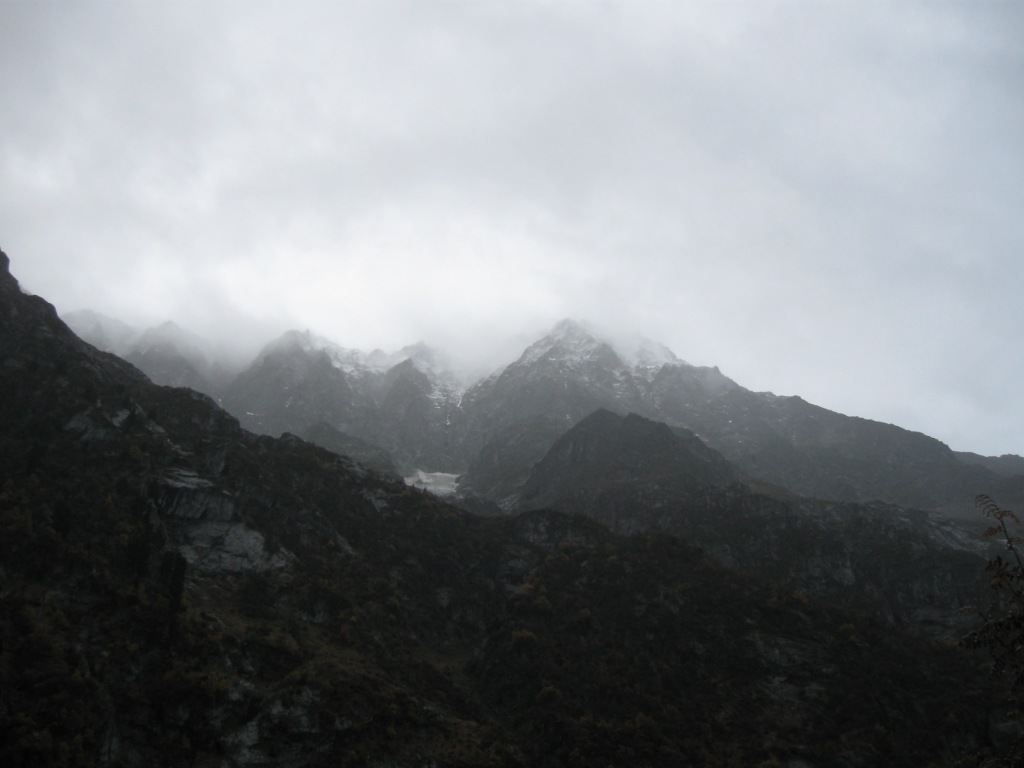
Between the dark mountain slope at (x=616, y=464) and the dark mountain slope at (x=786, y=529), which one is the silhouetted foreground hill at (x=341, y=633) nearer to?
the dark mountain slope at (x=786, y=529)

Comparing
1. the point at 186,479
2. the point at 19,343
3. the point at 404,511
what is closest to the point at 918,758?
the point at 404,511

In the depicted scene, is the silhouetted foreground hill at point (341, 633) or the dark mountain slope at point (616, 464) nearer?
the silhouetted foreground hill at point (341, 633)

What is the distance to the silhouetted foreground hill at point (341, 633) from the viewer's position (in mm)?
61906

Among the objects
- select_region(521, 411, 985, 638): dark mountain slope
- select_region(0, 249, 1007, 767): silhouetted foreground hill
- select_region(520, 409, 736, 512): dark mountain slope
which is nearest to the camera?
select_region(0, 249, 1007, 767): silhouetted foreground hill

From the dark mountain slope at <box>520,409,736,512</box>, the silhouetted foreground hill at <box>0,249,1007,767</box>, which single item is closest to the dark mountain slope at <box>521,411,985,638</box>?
the dark mountain slope at <box>520,409,736,512</box>

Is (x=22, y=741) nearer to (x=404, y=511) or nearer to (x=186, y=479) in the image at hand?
(x=186, y=479)

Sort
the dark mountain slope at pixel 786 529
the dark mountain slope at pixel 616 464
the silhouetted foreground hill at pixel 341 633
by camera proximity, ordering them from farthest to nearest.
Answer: the dark mountain slope at pixel 616 464 < the dark mountain slope at pixel 786 529 < the silhouetted foreground hill at pixel 341 633

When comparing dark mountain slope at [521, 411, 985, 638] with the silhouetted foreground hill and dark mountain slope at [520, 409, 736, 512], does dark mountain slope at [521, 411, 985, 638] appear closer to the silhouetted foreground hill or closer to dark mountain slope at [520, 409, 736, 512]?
dark mountain slope at [520, 409, 736, 512]

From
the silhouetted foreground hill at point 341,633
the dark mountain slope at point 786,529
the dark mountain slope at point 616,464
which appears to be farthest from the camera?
the dark mountain slope at point 616,464

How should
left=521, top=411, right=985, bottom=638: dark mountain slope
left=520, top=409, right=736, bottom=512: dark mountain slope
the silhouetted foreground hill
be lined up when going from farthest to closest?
left=520, top=409, right=736, bottom=512: dark mountain slope, left=521, top=411, right=985, bottom=638: dark mountain slope, the silhouetted foreground hill

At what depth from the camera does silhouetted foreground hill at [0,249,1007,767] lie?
61.9m

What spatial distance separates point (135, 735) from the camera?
190 ft

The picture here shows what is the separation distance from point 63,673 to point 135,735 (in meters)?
7.38

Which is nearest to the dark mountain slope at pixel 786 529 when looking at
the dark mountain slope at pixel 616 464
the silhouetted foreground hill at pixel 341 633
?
the dark mountain slope at pixel 616 464
